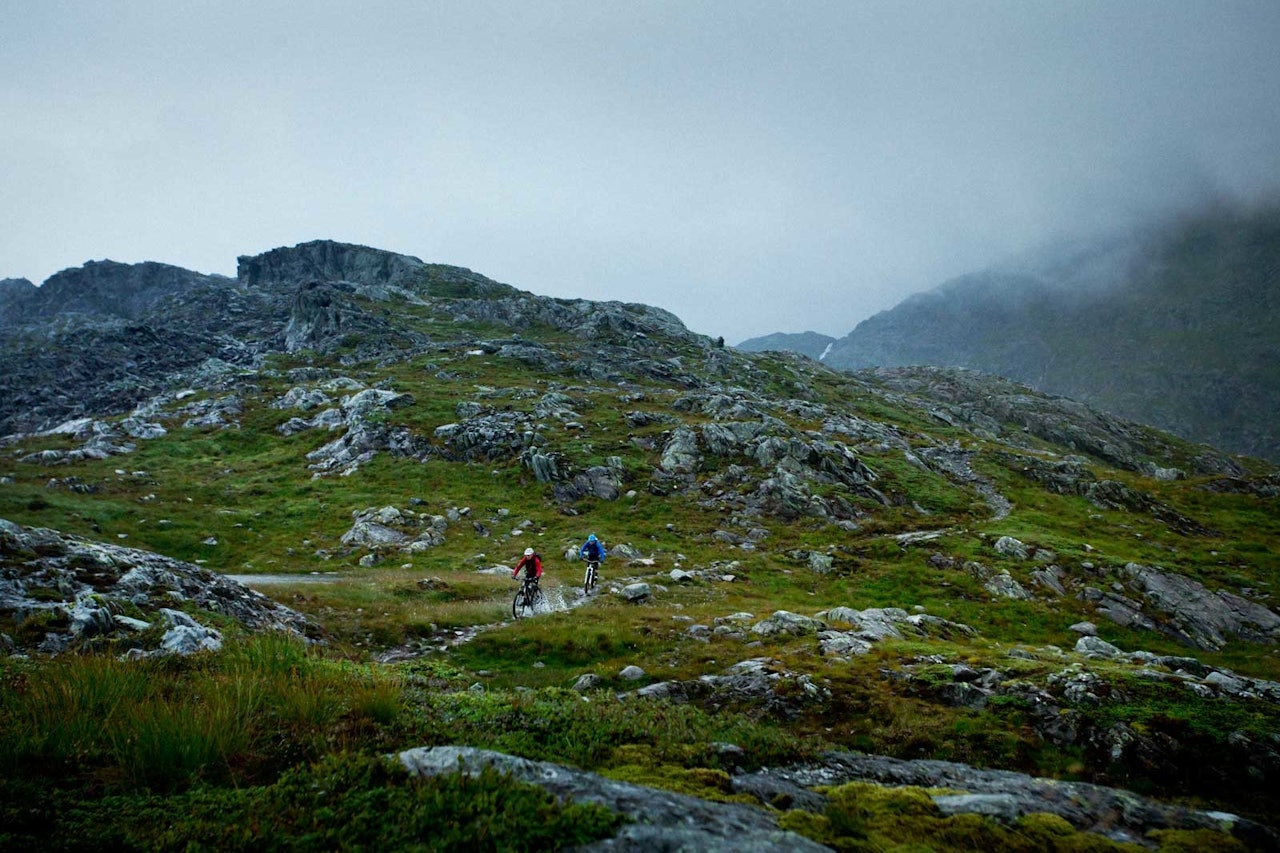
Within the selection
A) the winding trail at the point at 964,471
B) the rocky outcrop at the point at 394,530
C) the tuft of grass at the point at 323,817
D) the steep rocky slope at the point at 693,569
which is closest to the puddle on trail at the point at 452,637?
the steep rocky slope at the point at 693,569

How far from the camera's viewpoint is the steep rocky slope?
9047 millimetres

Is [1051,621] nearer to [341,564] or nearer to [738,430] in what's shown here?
[738,430]

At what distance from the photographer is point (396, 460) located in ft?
194

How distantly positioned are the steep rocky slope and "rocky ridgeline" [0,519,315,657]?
0.10 m

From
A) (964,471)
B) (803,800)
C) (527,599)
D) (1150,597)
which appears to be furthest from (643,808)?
(964,471)

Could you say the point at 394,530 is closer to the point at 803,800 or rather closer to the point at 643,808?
the point at 803,800

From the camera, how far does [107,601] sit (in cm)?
1348

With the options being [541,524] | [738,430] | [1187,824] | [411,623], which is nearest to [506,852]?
[1187,824]

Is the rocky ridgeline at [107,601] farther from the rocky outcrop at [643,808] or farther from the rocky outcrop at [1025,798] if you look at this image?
the rocky outcrop at [1025,798]

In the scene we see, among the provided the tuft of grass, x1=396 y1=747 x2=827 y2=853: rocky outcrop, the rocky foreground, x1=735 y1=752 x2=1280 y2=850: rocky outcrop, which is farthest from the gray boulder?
the tuft of grass

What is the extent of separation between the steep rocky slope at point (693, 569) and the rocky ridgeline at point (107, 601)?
10cm

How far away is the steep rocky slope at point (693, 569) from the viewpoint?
29.7 ft

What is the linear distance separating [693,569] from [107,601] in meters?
26.7

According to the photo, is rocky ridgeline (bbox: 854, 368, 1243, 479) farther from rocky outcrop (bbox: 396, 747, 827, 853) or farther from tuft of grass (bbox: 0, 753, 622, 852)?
tuft of grass (bbox: 0, 753, 622, 852)
